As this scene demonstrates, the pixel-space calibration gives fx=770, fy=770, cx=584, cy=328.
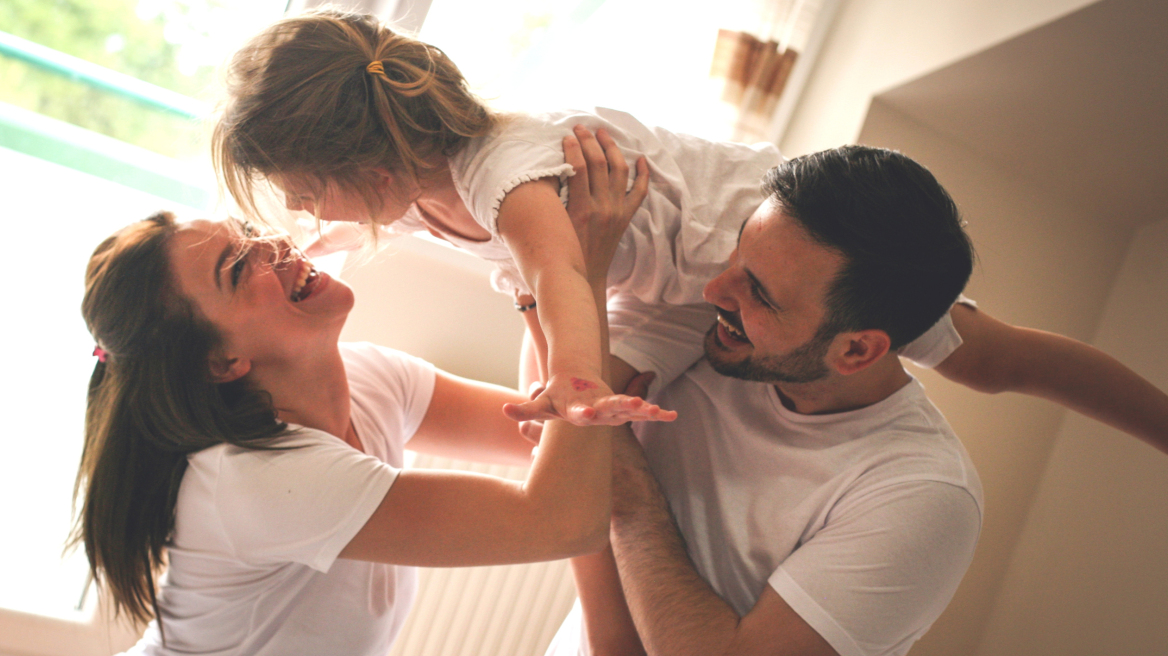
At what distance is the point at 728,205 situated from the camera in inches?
49.0

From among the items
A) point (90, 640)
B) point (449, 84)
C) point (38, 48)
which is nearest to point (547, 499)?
point (449, 84)

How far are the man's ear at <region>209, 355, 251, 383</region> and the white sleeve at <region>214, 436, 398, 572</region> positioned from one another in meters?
0.18

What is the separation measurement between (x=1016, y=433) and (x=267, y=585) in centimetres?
199

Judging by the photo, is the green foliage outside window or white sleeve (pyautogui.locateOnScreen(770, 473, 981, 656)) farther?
the green foliage outside window

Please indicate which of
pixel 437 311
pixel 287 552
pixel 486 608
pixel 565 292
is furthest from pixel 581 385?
pixel 486 608

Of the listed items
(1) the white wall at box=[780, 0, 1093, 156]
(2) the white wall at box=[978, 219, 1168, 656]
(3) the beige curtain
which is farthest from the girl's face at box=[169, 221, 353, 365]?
(2) the white wall at box=[978, 219, 1168, 656]

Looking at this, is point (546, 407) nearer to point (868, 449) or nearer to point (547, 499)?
point (547, 499)

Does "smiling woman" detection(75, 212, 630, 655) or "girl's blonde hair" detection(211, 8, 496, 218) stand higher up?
"girl's blonde hair" detection(211, 8, 496, 218)

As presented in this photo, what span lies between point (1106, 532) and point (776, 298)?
1.39m

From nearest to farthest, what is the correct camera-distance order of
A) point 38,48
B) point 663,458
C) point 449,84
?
1. point 449,84
2. point 663,458
3. point 38,48

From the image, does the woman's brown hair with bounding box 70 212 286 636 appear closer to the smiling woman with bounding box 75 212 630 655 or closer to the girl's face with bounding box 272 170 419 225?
the smiling woman with bounding box 75 212 630 655

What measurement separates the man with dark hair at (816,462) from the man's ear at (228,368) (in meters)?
0.66

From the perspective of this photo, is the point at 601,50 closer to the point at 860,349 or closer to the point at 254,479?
the point at 860,349

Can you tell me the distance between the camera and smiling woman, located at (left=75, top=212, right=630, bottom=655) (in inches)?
45.1
